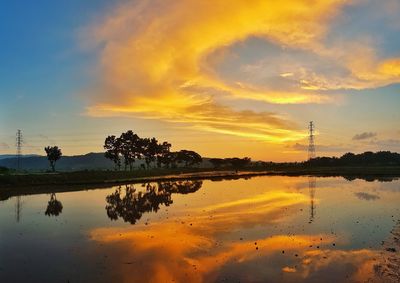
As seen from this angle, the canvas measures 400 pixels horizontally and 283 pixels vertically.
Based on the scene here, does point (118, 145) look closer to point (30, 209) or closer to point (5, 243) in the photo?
point (30, 209)

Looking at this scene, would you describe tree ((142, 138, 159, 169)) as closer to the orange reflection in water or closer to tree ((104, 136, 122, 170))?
tree ((104, 136, 122, 170))

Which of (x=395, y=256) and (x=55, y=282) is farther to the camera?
(x=395, y=256)

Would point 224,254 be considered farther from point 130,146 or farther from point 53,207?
point 130,146

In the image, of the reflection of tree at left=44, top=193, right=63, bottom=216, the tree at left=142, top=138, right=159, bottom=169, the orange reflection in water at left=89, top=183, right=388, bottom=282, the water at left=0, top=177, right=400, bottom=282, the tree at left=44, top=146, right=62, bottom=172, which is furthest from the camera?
the tree at left=142, top=138, right=159, bottom=169

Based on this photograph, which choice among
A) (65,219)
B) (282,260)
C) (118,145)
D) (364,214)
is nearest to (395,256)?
(282,260)

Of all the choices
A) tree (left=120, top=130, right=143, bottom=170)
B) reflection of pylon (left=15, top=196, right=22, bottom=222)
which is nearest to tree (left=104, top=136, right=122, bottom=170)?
tree (left=120, top=130, right=143, bottom=170)

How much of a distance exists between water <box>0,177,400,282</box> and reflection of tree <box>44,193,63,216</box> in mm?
130

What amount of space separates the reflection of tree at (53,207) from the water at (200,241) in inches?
5.1

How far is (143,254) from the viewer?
84.8ft

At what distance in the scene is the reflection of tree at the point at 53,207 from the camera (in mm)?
46531

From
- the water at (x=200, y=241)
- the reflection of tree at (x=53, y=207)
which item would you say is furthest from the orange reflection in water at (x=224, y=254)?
the reflection of tree at (x=53, y=207)

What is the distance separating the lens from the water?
69.6 feet

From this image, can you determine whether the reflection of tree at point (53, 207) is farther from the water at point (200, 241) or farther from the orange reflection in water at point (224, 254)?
the orange reflection in water at point (224, 254)

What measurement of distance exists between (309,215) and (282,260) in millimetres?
18726
